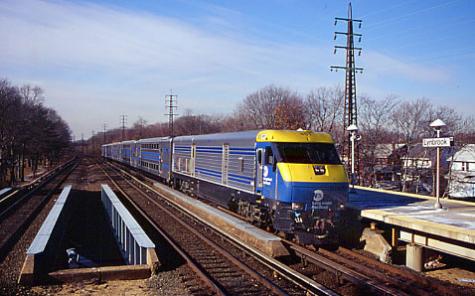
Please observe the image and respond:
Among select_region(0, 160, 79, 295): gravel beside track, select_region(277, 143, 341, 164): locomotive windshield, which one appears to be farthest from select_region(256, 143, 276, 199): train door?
select_region(0, 160, 79, 295): gravel beside track

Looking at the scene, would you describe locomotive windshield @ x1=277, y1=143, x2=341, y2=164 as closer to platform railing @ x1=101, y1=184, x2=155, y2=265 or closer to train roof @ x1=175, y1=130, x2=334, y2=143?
train roof @ x1=175, y1=130, x2=334, y2=143

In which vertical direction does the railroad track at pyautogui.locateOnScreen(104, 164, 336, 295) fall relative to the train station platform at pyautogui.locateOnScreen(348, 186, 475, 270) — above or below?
below

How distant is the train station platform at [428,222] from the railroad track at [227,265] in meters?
3.22

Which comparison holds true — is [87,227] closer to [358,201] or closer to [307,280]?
[358,201]

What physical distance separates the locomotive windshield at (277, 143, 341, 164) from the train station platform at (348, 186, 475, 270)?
183 cm

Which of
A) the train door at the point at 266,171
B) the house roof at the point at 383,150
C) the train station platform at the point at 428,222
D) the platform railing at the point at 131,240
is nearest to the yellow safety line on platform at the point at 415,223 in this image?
the train station platform at the point at 428,222

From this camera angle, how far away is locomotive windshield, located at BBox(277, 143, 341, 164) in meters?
13.1

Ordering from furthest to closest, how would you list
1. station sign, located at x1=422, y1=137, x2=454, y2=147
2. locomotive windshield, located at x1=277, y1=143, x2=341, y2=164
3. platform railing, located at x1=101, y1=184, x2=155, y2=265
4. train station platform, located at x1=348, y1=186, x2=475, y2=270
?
locomotive windshield, located at x1=277, y1=143, x2=341, y2=164 < station sign, located at x1=422, y1=137, x2=454, y2=147 < platform railing, located at x1=101, y1=184, x2=155, y2=265 < train station platform, located at x1=348, y1=186, x2=475, y2=270

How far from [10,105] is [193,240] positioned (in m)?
35.5

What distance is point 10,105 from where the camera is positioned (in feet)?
140

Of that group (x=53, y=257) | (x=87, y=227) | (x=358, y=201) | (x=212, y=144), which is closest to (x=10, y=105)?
(x=87, y=227)

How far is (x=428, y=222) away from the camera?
35.9 ft

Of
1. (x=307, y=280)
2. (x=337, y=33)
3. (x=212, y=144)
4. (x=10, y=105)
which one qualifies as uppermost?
(x=337, y=33)

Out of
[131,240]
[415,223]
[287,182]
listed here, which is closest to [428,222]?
[415,223]
